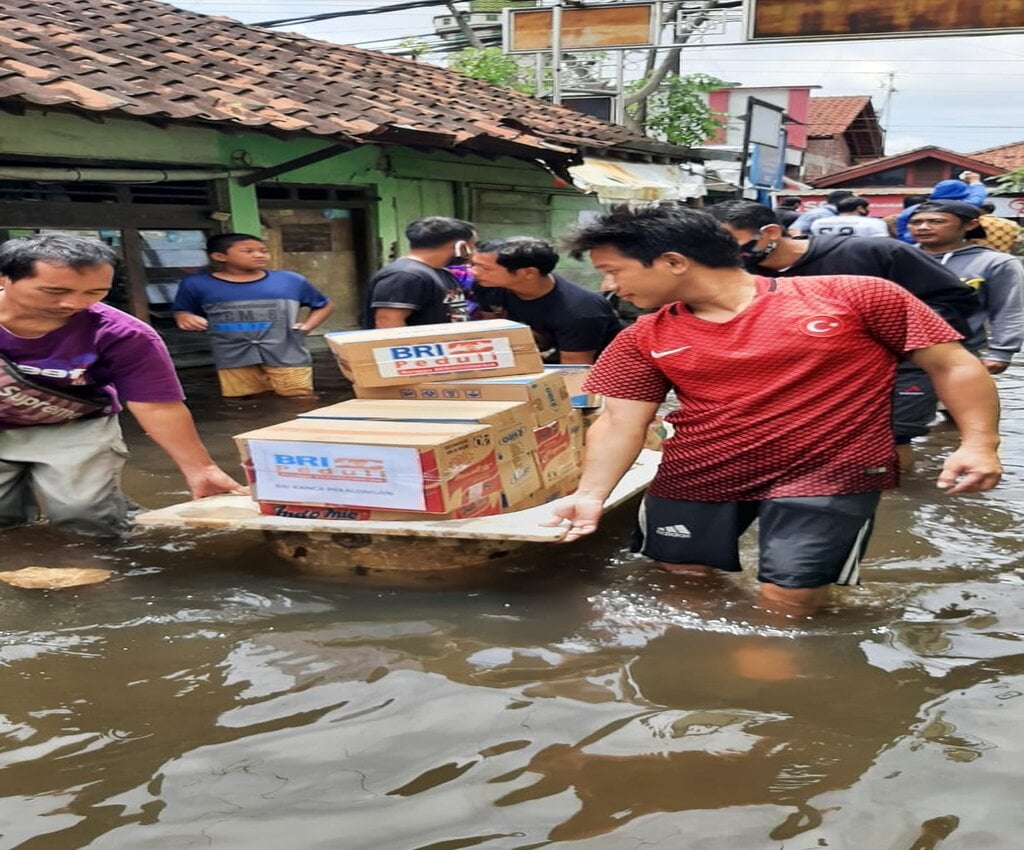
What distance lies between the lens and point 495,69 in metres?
17.1

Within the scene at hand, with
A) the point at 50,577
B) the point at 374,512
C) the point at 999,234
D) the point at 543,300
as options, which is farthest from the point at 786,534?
the point at 999,234

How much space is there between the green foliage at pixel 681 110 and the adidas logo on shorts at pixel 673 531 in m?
15.1

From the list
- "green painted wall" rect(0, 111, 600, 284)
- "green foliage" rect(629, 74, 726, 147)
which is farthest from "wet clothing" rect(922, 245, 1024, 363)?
"green foliage" rect(629, 74, 726, 147)

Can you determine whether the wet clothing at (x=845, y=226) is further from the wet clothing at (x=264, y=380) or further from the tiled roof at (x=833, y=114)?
the tiled roof at (x=833, y=114)

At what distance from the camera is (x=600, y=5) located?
14367mm

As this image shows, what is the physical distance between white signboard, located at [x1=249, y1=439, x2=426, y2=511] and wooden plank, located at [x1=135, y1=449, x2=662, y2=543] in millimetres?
91

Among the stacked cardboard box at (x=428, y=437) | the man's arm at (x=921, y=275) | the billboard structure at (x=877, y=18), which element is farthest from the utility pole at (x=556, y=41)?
the stacked cardboard box at (x=428, y=437)

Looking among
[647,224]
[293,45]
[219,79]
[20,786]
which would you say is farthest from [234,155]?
[20,786]

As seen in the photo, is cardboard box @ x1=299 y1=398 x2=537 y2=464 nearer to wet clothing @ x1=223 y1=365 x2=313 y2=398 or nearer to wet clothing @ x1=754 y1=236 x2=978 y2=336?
wet clothing @ x1=754 y1=236 x2=978 y2=336

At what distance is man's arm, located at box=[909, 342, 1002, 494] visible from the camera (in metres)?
2.60

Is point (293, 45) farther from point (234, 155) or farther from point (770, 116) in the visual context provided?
point (770, 116)

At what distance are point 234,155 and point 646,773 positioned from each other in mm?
7684

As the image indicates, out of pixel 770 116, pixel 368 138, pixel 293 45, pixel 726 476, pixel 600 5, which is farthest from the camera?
pixel 770 116

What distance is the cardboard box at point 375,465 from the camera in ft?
10.7
